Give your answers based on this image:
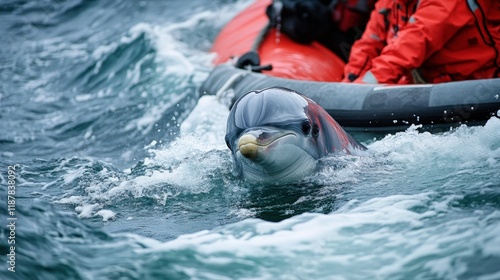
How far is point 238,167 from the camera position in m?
4.77

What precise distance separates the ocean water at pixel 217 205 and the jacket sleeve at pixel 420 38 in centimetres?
75

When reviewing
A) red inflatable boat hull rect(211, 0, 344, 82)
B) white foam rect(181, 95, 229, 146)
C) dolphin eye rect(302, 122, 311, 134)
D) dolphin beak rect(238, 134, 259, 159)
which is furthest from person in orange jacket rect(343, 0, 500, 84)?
dolphin beak rect(238, 134, 259, 159)

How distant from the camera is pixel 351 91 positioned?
611 centimetres

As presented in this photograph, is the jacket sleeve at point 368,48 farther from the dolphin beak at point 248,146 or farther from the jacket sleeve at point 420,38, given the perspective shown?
the dolphin beak at point 248,146

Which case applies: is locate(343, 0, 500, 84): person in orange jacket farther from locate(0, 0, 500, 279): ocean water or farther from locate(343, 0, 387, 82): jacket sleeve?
locate(0, 0, 500, 279): ocean water

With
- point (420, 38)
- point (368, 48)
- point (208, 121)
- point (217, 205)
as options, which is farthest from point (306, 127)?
point (368, 48)

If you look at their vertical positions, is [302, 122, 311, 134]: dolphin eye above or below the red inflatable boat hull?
above

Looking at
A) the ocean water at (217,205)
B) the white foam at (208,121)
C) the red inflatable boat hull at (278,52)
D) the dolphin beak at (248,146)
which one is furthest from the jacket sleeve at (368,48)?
the dolphin beak at (248,146)

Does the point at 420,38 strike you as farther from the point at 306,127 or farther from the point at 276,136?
the point at 276,136

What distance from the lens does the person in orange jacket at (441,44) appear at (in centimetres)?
614

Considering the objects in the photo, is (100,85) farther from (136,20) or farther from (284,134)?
(284,134)

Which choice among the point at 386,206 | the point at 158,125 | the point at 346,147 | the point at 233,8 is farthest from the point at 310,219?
→ the point at 233,8

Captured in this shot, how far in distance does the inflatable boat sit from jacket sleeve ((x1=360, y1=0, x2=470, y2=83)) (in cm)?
41

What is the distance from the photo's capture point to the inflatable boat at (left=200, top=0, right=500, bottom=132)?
221 inches
